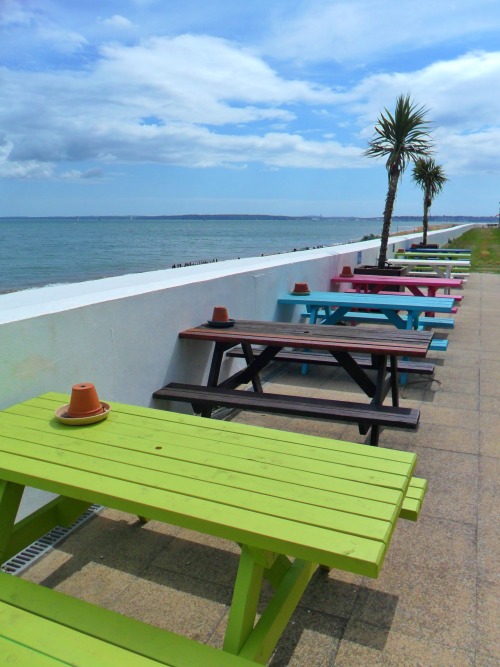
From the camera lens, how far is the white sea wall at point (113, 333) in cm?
263

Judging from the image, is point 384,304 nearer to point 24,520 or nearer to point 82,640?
point 24,520

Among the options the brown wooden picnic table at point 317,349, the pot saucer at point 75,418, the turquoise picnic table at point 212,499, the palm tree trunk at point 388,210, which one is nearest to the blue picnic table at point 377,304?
the brown wooden picnic table at point 317,349

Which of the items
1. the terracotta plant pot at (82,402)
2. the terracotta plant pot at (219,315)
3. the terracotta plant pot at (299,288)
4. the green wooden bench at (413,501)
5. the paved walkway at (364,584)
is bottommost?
the paved walkway at (364,584)

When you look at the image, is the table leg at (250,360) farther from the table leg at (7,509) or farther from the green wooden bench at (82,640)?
the green wooden bench at (82,640)

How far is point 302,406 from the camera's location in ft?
11.6

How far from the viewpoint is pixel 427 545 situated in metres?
2.60

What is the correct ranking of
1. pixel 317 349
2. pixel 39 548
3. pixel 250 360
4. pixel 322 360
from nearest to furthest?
1. pixel 39 548
2. pixel 317 349
3. pixel 250 360
4. pixel 322 360

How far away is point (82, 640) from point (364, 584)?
1.38 metres

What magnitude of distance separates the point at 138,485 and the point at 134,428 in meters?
0.53

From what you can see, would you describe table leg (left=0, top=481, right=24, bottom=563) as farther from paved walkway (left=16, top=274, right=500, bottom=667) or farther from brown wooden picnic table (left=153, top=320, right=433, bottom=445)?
brown wooden picnic table (left=153, top=320, right=433, bottom=445)

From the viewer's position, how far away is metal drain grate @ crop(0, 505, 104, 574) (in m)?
2.46

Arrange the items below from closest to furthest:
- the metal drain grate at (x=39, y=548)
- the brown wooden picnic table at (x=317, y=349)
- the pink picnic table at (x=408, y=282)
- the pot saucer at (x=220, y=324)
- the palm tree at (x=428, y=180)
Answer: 1. the metal drain grate at (x=39, y=548)
2. the brown wooden picnic table at (x=317, y=349)
3. the pot saucer at (x=220, y=324)
4. the pink picnic table at (x=408, y=282)
5. the palm tree at (x=428, y=180)

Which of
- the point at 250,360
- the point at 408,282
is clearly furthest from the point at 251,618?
the point at 408,282

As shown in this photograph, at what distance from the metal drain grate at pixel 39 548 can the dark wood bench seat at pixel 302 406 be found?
3.43 feet
